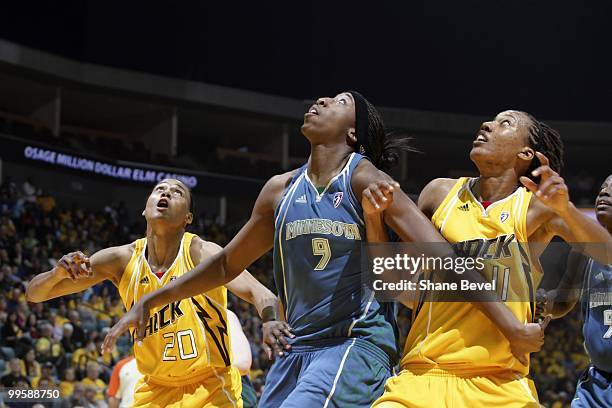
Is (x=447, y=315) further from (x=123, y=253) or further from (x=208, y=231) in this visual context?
(x=208, y=231)

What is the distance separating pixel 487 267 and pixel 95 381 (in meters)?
9.61

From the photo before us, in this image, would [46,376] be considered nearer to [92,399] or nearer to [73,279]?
[92,399]

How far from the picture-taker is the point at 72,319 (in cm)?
1402

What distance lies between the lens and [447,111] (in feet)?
89.0

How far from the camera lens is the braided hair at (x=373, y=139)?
4.23 meters

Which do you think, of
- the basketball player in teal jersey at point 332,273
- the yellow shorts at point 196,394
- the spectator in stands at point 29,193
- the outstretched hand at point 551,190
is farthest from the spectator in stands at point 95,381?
the outstretched hand at point 551,190

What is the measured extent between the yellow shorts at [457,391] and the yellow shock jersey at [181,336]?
1.81 m

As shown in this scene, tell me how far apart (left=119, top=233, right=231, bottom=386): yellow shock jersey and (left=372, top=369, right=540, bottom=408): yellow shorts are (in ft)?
5.93

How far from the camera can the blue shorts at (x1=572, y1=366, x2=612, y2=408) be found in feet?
15.9

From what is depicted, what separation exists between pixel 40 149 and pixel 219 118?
6664 millimetres

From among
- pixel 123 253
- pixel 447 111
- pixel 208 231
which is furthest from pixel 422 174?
pixel 123 253

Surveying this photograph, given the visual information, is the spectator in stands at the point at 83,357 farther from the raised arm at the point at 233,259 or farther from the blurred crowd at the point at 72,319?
the raised arm at the point at 233,259

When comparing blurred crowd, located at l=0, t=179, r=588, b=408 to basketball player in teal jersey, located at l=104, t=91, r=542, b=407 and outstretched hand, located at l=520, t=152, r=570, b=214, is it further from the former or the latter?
outstretched hand, located at l=520, t=152, r=570, b=214

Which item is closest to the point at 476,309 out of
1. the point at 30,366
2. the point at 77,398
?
the point at 77,398
